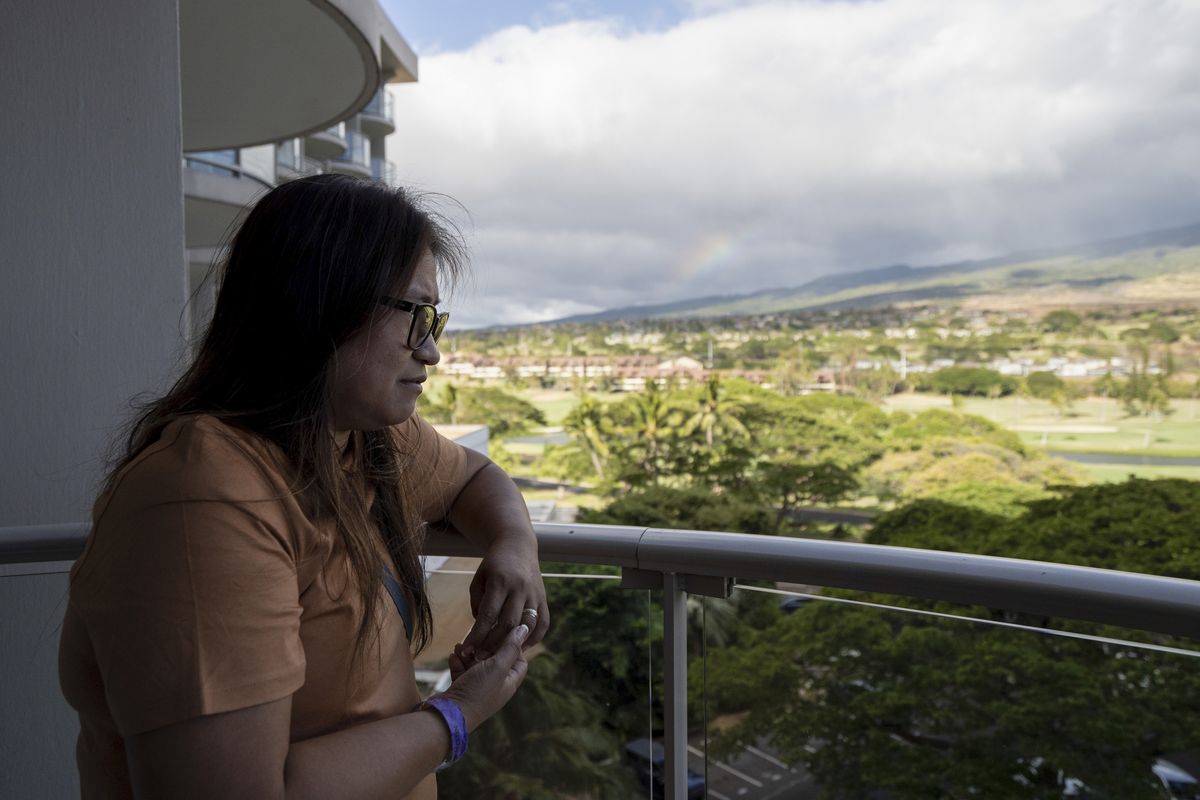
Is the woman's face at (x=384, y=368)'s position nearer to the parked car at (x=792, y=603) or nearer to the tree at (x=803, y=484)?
the parked car at (x=792, y=603)

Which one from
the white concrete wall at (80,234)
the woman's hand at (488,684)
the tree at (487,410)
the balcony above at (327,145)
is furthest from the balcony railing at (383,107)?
the woman's hand at (488,684)

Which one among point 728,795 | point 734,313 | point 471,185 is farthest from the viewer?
point 471,185

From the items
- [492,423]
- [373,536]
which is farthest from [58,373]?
[492,423]

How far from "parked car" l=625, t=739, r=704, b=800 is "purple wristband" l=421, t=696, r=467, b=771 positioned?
604 millimetres

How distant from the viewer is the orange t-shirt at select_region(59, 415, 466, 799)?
82cm

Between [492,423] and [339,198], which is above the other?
[339,198]

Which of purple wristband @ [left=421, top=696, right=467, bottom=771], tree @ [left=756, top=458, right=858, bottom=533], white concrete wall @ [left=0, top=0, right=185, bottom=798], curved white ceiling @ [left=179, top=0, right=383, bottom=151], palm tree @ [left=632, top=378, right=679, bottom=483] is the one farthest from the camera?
palm tree @ [left=632, top=378, right=679, bottom=483]

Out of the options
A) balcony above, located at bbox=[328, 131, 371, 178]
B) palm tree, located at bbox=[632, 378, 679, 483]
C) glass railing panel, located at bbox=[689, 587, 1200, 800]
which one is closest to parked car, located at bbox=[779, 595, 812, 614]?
glass railing panel, located at bbox=[689, 587, 1200, 800]

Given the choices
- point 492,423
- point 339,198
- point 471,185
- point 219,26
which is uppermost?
point 471,185

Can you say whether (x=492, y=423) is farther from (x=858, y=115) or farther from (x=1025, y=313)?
(x=858, y=115)

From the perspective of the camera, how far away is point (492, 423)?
2662 centimetres

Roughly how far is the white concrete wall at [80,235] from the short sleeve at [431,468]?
0.78 metres

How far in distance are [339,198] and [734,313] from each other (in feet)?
99.2

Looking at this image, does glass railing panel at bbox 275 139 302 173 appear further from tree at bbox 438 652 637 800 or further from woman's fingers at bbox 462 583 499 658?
woman's fingers at bbox 462 583 499 658
